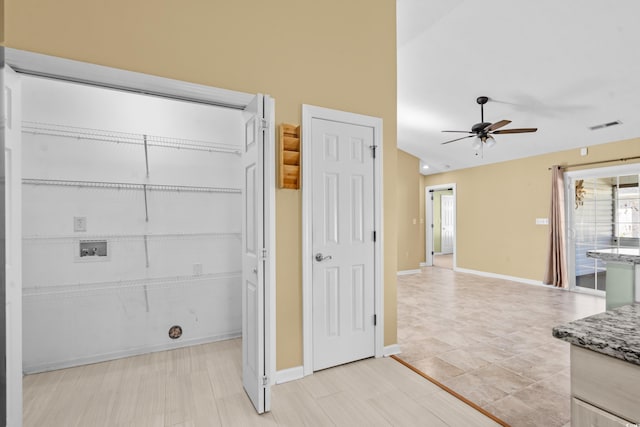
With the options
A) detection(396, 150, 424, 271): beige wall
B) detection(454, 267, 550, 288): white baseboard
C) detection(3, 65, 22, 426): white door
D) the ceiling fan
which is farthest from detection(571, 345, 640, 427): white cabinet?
detection(396, 150, 424, 271): beige wall

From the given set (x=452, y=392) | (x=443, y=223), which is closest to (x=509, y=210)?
(x=443, y=223)

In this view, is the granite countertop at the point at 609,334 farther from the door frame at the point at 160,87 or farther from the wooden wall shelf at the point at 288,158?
the wooden wall shelf at the point at 288,158

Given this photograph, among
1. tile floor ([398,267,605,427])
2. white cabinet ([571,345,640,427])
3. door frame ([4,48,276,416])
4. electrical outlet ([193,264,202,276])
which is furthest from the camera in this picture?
electrical outlet ([193,264,202,276])

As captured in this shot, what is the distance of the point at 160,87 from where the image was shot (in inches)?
81.1

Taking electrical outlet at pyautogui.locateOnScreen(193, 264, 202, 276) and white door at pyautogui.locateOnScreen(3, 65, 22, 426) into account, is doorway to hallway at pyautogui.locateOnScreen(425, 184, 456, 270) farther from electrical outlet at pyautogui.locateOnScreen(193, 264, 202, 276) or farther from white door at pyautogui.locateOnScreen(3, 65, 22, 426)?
white door at pyautogui.locateOnScreen(3, 65, 22, 426)

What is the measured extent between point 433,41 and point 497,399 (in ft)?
12.0

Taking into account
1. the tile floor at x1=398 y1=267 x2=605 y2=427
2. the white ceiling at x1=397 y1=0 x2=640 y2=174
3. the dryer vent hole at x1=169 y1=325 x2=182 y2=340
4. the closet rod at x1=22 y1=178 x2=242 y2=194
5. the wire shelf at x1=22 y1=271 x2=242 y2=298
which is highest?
the white ceiling at x1=397 y1=0 x2=640 y2=174

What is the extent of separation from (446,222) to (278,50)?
30.7 ft

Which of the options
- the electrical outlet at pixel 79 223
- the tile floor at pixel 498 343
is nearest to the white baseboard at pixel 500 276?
the tile floor at pixel 498 343

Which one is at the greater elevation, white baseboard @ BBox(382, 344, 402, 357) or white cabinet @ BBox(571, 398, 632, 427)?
white cabinet @ BBox(571, 398, 632, 427)

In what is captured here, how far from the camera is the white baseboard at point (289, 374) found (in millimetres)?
2418

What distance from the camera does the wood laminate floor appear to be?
2.00 m

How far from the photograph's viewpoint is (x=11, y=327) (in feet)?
5.39

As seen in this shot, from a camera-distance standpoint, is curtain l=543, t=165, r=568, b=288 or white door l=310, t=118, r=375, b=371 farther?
curtain l=543, t=165, r=568, b=288
